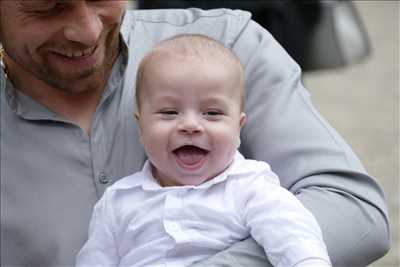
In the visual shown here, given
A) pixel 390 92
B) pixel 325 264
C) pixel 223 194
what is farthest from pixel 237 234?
pixel 390 92

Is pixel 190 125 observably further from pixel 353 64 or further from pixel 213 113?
pixel 353 64

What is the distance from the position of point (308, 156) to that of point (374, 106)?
5.46 metres

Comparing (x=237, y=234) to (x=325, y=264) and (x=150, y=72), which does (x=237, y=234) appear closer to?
(x=325, y=264)

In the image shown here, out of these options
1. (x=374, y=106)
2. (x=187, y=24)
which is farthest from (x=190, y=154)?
(x=374, y=106)

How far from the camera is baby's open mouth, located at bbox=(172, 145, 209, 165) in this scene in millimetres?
2967

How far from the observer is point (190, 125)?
2914mm

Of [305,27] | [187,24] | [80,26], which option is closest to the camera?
[80,26]

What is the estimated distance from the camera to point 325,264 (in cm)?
274

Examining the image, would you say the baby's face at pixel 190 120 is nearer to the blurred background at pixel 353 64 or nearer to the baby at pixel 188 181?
the baby at pixel 188 181

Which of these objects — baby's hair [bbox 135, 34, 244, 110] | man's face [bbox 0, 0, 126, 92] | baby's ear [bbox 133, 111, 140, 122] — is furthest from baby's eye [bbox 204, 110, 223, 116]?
man's face [bbox 0, 0, 126, 92]

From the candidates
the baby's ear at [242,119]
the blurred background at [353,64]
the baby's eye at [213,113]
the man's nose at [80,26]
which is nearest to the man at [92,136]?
the man's nose at [80,26]

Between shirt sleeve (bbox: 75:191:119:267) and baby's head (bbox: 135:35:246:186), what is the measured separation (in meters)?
0.19

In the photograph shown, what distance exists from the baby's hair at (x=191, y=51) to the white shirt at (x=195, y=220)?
236mm

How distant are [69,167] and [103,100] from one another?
8.8 inches
